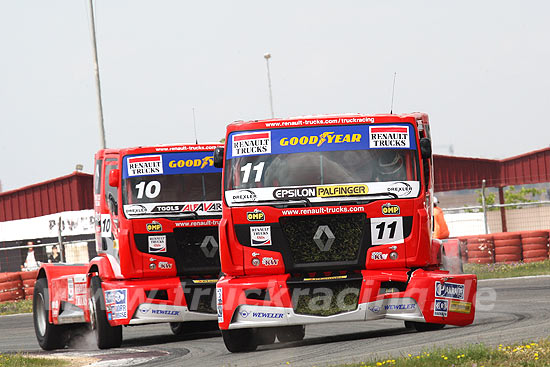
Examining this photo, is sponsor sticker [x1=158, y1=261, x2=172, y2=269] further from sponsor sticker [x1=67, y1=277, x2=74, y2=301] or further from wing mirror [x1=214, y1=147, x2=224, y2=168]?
wing mirror [x1=214, y1=147, x2=224, y2=168]

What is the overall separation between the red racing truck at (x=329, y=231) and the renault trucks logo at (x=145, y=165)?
238cm

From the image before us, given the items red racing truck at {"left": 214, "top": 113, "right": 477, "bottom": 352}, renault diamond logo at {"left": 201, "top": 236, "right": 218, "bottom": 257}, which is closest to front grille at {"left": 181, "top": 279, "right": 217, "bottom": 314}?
renault diamond logo at {"left": 201, "top": 236, "right": 218, "bottom": 257}

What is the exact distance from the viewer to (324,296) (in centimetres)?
1066

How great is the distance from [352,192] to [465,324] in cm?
195

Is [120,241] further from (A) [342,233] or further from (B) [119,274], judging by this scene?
(A) [342,233]

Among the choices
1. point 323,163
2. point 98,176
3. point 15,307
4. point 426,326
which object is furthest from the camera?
point 15,307

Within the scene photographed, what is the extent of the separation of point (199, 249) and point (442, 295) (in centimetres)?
374

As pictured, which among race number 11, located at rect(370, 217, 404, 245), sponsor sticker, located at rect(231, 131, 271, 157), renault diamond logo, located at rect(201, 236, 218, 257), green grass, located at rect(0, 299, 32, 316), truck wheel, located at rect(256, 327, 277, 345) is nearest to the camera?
race number 11, located at rect(370, 217, 404, 245)

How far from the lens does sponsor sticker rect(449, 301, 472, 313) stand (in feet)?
35.4

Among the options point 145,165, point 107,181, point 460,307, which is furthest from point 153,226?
point 460,307

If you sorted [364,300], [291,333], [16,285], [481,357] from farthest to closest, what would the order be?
[16,285] < [291,333] < [364,300] < [481,357]

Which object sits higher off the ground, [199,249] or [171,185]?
[171,185]

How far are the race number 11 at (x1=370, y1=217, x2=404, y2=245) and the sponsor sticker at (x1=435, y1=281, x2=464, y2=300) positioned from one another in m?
0.62

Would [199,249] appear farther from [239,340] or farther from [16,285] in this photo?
[16,285]
